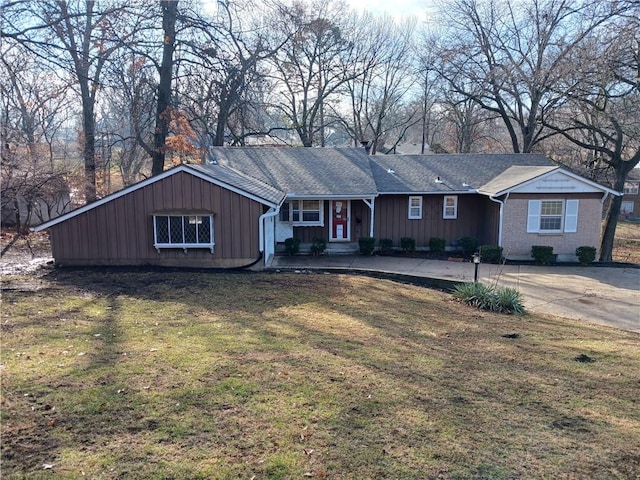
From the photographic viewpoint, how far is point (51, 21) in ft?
32.4

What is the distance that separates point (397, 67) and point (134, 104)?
80.4ft

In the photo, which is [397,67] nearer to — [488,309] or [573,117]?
[573,117]

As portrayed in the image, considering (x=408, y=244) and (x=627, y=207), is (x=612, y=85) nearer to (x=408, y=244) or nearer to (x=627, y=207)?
(x=408, y=244)

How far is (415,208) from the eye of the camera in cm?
1917

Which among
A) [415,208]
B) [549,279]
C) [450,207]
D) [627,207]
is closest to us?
[549,279]

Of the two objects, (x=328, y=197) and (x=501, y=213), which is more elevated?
(x=328, y=197)

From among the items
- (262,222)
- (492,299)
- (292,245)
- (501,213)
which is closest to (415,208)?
(501,213)

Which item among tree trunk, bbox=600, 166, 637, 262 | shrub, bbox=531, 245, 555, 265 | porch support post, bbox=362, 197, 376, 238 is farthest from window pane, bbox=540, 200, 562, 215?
porch support post, bbox=362, 197, 376, 238

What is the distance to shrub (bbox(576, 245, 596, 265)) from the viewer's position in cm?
1728

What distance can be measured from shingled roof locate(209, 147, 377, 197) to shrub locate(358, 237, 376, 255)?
1692 mm

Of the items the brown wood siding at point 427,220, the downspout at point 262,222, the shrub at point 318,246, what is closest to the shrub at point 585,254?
the brown wood siding at point 427,220

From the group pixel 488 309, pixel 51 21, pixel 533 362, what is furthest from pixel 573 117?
pixel 51 21

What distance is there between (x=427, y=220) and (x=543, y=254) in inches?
180

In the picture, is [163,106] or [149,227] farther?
[163,106]
